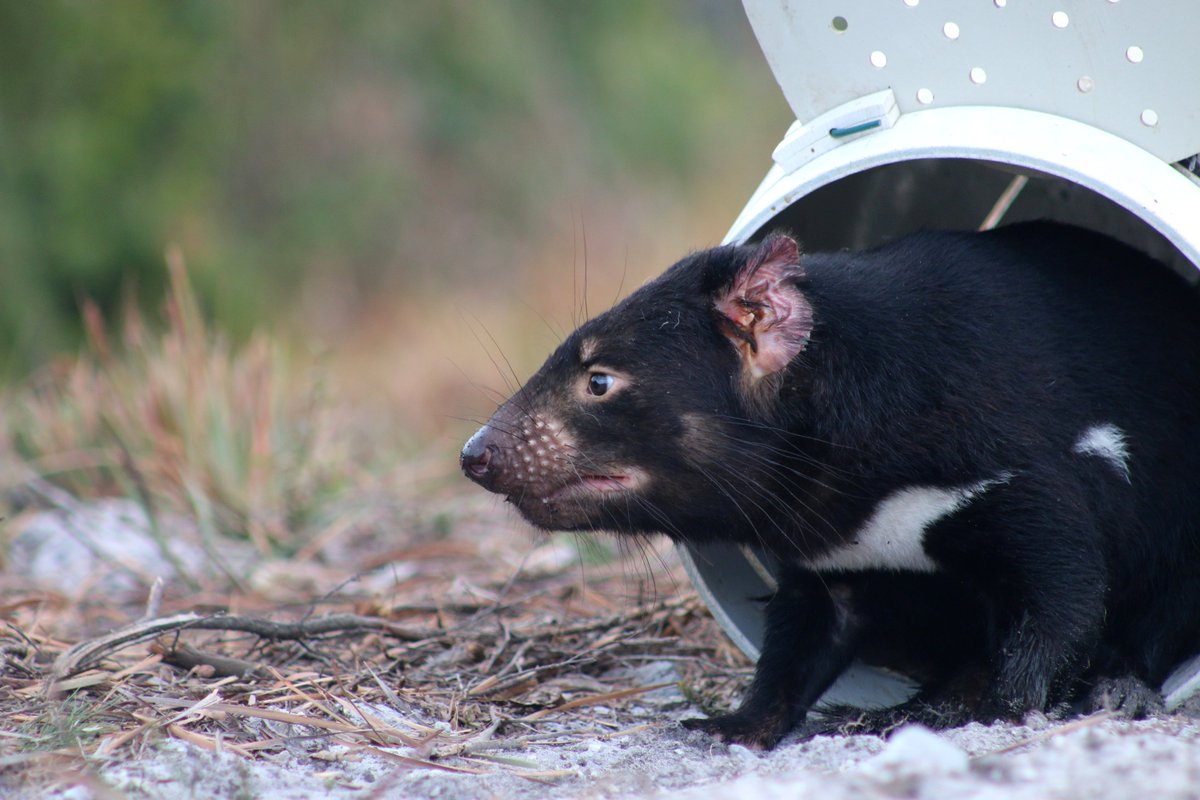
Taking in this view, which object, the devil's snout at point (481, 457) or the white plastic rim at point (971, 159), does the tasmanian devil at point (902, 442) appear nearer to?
the devil's snout at point (481, 457)

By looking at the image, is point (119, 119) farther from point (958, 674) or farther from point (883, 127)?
point (958, 674)

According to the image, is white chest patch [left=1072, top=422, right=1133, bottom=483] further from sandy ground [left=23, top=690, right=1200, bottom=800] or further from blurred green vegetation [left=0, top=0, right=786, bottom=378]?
blurred green vegetation [left=0, top=0, right=786, bottom=378]

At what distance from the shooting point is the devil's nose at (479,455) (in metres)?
2.60

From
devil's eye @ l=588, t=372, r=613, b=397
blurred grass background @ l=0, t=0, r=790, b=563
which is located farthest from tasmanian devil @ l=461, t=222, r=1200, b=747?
blurred grass background @ l=0, t=0, r=790, b=563

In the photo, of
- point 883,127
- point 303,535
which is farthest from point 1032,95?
point 303,535

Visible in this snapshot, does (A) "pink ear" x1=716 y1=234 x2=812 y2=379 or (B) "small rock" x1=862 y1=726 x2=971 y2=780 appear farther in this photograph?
(A) "pink ear" x1=716 y1=234 x2=812 y2=379

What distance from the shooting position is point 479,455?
2.60 metres

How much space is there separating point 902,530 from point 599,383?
64 centimetres

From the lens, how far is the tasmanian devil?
2.53 m

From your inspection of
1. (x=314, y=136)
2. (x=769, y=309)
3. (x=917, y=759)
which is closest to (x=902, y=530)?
(x=769, y=309)

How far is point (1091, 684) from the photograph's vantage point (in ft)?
8.92

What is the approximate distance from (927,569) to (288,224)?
7.75m

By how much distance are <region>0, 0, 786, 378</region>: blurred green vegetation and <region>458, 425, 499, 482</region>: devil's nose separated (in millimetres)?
4526

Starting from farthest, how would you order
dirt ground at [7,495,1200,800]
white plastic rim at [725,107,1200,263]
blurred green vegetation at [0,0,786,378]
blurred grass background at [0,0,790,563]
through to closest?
blurred green vegetation at [0,0,786,378] → blurred grass background at [0,0,790,563] → white plastic rim at [725,107,1200,263] → dirt ground at [7,495,1200,800]
